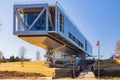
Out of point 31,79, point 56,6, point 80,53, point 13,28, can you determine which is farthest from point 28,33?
point 80,53

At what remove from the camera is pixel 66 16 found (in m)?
84.9

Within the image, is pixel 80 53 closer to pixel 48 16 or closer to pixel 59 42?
pixel 59 42

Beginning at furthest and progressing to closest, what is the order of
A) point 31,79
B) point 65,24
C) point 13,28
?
point 65,24 < point 13,28 < point 31,79

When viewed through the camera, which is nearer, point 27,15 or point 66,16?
point 27,15

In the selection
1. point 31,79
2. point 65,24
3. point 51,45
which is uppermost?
point 65,24

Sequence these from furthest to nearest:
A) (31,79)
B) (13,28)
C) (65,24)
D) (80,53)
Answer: (80,53) → (65,24) → (13,28) → (31,79)

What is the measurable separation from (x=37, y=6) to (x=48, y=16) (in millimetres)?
3296

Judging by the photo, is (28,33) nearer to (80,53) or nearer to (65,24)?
(65,24)

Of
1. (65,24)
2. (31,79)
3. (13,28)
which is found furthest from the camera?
(65,24)

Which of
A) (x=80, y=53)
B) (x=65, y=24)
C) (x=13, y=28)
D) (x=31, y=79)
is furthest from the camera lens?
(x=80, y=53)

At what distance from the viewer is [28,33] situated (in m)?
69.2

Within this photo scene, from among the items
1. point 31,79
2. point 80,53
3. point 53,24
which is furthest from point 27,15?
point 80,53

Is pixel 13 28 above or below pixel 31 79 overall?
above

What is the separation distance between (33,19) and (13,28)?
6016mm
